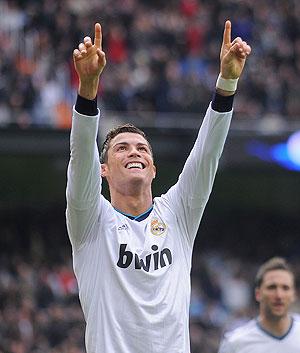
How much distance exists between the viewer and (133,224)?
5250mm

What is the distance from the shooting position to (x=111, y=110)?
16.6 metres

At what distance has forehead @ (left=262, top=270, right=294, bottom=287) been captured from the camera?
25.1ft

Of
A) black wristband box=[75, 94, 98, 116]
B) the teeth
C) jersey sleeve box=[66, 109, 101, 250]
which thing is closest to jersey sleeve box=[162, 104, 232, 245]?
the teeth

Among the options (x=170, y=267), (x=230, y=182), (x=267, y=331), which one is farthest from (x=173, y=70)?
(x=170, y=267)

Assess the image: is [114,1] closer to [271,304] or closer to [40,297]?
[40,297]

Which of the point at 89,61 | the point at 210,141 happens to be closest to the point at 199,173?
the point at 210,141

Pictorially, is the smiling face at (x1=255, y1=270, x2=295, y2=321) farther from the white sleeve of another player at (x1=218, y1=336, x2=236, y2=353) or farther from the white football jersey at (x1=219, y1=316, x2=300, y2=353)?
the white sleeve of another player at (x1=218, y1=336, x2=236, y2=353)

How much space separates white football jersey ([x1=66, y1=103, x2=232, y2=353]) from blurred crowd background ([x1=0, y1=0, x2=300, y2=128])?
35.5 ft

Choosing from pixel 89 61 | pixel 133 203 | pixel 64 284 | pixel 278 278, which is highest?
pixel 89 61

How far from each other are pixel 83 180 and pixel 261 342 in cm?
309

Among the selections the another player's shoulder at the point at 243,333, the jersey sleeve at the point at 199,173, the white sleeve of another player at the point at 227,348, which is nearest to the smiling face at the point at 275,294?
the another player's shoulder at the point at 243,333

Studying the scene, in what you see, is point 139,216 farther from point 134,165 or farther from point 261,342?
point 261,342

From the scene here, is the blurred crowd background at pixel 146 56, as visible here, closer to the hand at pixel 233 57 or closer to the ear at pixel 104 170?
the ear at pixel 104 170

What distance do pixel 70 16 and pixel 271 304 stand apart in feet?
37.7
